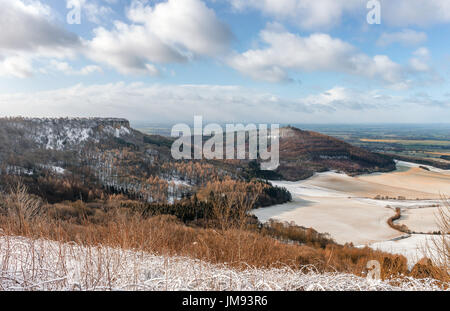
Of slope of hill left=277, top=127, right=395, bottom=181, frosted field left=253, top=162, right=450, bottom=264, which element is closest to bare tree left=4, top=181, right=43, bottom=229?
frosted field left=253, top=162, right=450, bottom=264

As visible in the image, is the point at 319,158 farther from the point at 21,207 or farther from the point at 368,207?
the point at 21,207

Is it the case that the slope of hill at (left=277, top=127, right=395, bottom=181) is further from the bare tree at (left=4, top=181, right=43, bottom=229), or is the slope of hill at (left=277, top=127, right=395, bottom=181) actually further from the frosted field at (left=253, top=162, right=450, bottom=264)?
the bare tree at (left=4, top=181, right=43, bottom=229)

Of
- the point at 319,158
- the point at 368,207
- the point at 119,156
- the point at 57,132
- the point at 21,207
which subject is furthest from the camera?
the point at 319,158

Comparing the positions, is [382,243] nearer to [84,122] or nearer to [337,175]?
[337,175]

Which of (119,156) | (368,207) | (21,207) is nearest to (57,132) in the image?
(119,156)
